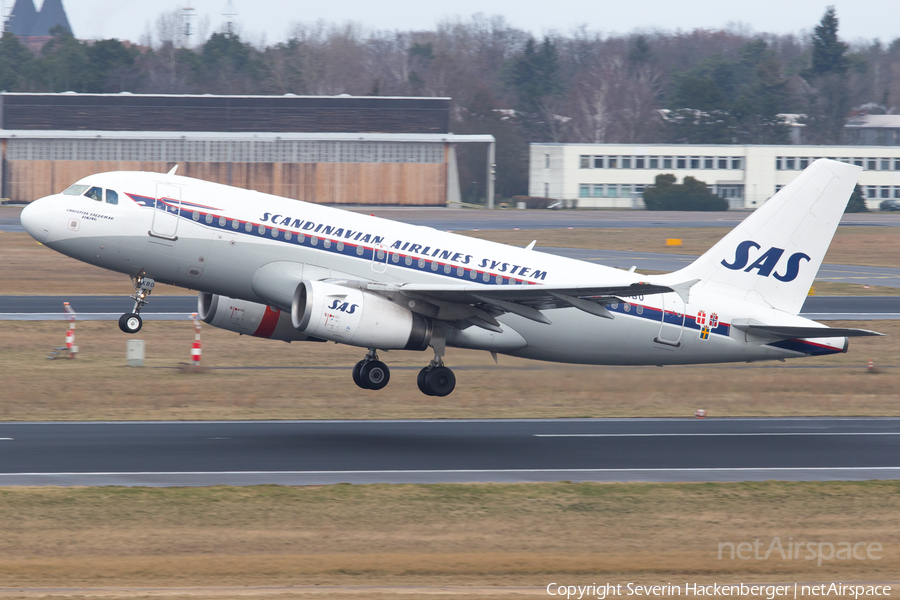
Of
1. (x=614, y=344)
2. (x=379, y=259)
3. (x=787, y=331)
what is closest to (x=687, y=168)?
(x=787, y=331)

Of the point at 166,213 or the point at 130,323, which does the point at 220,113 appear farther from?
the point at 130,323

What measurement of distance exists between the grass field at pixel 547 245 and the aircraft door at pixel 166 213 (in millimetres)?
31402

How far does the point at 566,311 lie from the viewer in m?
28.3

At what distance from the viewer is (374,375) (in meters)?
27.7

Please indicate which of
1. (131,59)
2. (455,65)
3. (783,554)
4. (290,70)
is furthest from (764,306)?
(455,65)

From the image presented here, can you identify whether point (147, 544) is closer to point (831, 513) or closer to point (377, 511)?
point (377, 511)

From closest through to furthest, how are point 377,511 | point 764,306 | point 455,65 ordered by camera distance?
1. point 377,511
2. point 764,306
3. point 455,65

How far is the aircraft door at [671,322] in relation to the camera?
2878 centimetres

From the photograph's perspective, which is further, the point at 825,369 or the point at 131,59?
the point at 131,59

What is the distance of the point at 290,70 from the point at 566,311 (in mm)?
153815

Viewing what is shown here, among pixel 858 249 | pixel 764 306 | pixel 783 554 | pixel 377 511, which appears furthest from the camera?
pixel 858 249

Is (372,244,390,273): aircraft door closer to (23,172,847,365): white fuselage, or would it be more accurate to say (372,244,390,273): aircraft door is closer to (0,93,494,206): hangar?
(23,172,847,365): white fuselage

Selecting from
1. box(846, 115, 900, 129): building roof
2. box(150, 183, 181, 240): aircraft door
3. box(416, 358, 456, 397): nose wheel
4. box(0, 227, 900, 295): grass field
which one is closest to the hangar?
box(0, 227, 900, 295): grass field

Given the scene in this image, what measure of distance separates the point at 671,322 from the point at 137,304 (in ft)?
47.7
